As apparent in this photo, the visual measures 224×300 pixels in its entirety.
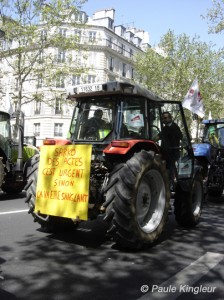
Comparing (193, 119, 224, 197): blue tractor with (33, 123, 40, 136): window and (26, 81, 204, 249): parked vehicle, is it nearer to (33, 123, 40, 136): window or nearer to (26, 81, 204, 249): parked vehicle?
(26, 81, 204, 249): parked vehicle

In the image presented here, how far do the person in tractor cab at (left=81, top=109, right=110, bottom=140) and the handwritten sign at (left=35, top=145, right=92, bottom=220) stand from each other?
66cm

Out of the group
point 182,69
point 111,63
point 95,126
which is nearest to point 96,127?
point 95,126

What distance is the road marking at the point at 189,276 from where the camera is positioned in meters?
3.57

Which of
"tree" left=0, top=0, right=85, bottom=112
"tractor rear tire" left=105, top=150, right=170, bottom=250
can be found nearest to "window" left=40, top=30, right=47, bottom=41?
"tree" left=0, top=0, right=85, bottom=112

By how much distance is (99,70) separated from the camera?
51906 mm

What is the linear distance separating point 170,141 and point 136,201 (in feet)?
5.35

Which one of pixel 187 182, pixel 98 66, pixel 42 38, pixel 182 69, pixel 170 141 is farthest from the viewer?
pixel 98 66

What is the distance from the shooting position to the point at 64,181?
5.07 metres

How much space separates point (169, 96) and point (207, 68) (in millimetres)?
4391

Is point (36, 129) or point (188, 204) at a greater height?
point (36, 129)

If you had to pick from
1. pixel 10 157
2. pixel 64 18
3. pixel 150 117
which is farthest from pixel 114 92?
pixel 64 18

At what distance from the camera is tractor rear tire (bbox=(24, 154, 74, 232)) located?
5.41m

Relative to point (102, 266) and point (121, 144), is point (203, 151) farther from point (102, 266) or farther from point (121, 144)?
point (102, 266)

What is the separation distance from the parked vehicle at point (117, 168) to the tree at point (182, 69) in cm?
2688
